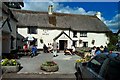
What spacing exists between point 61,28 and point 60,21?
8.28ft

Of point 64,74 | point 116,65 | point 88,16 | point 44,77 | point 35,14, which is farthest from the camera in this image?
point 88,16

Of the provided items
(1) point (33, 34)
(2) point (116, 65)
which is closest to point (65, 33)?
(1) point (33, 34)

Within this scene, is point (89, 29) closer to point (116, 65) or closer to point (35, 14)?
point (35, 14)

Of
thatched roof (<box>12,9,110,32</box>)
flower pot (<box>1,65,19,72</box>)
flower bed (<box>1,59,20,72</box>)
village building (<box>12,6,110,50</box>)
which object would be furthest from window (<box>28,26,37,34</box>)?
flower pot (<box>1,65,19,72</box>)

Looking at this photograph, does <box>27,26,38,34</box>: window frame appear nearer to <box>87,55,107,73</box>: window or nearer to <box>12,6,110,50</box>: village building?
<box>12,6,110,50</box>: village building

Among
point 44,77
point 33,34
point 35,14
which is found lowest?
point 44,77

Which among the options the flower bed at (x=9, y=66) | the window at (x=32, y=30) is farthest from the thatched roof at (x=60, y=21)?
the flower bed at (x=9, y=66)

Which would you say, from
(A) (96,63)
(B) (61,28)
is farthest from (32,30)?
(A) (96,63)

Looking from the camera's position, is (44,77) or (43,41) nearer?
(44,77)

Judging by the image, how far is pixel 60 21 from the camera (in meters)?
46.9

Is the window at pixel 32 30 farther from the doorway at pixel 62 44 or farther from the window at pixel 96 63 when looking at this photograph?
the window at pixel 96 63

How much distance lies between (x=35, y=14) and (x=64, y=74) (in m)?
34.3

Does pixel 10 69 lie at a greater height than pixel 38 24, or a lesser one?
lesser

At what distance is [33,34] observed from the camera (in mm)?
43375
